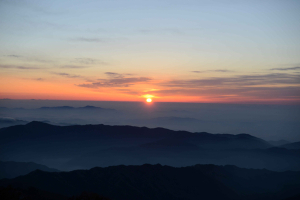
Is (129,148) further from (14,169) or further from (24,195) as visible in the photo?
(24,195)

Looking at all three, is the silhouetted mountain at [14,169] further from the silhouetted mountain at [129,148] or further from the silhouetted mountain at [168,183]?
the silhouetted mountain at [129,148]

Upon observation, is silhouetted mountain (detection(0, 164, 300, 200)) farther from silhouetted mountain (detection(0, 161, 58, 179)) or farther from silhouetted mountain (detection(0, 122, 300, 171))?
silhouetted mountain (detection(0, 122, 300, 171))

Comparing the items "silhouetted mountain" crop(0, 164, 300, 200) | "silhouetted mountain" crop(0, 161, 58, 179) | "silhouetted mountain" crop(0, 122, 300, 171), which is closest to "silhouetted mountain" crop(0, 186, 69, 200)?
"silhouetted mountain" crop(0, 164, 300, 200)

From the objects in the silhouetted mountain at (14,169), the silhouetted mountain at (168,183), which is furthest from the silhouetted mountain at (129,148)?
the silhouetted mountain at (168,183)

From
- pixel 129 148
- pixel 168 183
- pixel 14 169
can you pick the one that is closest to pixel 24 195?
pixel 168 183

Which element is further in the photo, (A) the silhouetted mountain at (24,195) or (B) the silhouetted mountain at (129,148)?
(B) the silhouetted mountain at (129,148)

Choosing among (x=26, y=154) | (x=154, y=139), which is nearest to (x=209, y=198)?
(x=154, y=139)

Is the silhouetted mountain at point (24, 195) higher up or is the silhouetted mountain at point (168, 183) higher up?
the silhouetted mountain at point (24, 195)
